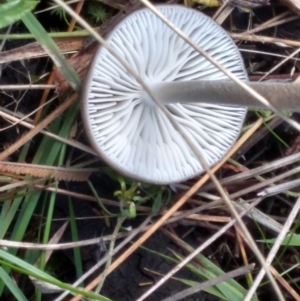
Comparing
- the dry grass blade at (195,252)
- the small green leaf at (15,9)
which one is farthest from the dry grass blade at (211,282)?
the small green leaf at (15,9)

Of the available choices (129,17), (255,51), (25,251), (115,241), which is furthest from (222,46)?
(25,251)

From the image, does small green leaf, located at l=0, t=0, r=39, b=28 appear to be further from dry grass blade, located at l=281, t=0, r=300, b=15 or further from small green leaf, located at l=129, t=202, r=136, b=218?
dry grass blade, located at l=281, t=0, r=300, b=15

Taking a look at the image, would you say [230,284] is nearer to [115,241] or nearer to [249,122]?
[115,241]

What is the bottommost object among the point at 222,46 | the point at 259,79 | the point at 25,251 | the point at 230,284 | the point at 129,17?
the point at 230,284

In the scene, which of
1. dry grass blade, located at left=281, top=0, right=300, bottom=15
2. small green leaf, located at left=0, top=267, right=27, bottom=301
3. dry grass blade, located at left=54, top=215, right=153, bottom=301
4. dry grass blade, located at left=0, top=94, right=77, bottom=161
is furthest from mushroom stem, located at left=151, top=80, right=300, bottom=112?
small green leaf, located at left=0, top=267, right=27, bottom=301

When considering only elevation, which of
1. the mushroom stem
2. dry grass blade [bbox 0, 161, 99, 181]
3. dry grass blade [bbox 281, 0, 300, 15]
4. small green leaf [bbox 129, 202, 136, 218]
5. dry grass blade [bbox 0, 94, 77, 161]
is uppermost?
dry grass blade [bbox 281, 0, 300, 15]

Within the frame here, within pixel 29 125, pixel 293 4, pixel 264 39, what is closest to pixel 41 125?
pixel 29 125
